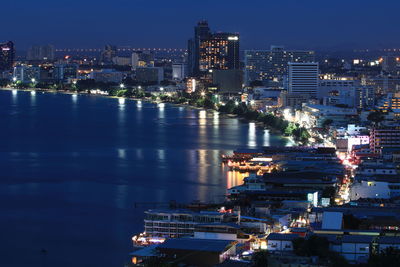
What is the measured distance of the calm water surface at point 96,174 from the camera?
20.3 ft

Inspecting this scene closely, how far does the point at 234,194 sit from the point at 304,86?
12810 millimetres

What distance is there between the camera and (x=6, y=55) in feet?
129

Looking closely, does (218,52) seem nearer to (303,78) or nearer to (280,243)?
(303,78)

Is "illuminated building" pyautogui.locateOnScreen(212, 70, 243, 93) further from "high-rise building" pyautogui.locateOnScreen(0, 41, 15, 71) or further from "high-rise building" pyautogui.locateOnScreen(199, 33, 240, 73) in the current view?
"high-rise building" pyautogui.locateOnScreen(0, 41, 15, 71)

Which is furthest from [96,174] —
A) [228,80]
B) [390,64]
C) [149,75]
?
[390,64]

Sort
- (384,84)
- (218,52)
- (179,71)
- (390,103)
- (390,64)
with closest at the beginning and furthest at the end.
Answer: (390,103), (384,84), (218,52), (390,64), (179,71)

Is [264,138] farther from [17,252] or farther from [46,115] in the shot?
[17,252]

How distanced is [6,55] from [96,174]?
31.0 meters

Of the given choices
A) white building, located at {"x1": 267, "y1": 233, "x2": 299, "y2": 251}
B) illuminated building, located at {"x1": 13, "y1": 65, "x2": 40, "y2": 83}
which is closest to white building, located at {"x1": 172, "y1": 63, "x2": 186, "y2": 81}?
illuminated building, located at {"x1": 13, "y1": 65, "x2": 40, "y2": 83}

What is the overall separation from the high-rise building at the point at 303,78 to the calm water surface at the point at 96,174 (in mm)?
3114

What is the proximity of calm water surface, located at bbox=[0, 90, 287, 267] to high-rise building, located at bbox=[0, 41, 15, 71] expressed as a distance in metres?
21.9

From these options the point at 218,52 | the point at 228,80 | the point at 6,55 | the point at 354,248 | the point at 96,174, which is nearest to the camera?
the point at 354,248

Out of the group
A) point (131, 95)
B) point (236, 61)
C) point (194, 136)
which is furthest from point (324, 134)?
point (236, 61)

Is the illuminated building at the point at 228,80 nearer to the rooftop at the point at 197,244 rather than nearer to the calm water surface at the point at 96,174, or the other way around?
the calm water surface at the point at 96,174
